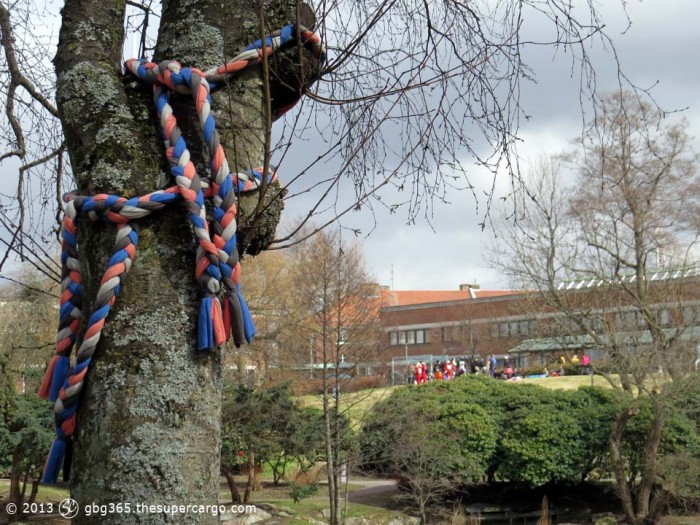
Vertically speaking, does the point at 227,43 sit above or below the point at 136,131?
above

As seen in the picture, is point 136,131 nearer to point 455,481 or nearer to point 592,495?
point 455,481

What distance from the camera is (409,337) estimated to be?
5909cm

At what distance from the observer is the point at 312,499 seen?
1586cm

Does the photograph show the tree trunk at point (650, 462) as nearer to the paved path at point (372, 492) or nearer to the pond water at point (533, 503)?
the pond water at point (533, 503)

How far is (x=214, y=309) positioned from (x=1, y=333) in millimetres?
22658

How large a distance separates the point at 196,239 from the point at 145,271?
15 centimetres

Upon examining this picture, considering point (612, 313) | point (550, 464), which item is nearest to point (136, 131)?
point (550, 464)

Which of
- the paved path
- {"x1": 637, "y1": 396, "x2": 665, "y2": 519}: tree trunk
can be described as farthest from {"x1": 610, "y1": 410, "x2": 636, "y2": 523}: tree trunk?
the paved path

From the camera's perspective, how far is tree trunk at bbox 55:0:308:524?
5.67 feet

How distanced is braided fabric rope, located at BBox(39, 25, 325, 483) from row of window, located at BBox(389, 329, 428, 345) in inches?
2193

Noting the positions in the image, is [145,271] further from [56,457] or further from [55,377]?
[56,457]

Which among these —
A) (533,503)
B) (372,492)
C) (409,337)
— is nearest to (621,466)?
A: (533,503)

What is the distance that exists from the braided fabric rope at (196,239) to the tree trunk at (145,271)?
33mm

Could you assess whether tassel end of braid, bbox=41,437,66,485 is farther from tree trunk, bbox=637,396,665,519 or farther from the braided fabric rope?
tree trunk, bbox=637,396,665,519
